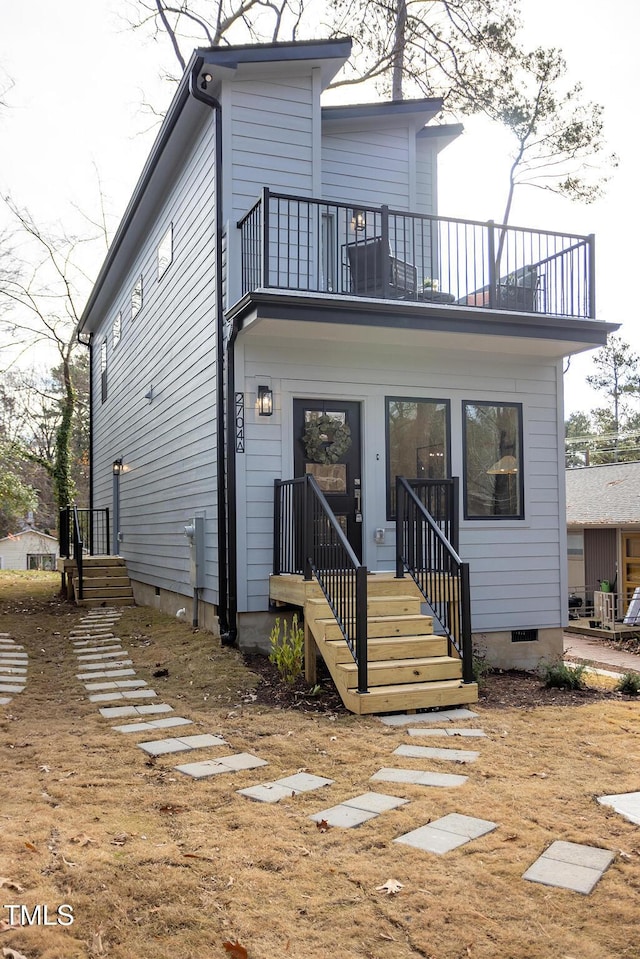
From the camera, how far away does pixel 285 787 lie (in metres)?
4.21

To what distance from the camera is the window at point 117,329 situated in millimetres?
15172

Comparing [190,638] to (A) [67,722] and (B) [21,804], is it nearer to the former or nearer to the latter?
(A) [67,722]

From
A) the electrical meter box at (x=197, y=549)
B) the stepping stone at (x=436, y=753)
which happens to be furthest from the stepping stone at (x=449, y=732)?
the electrical meter box at (x=197, y=549)

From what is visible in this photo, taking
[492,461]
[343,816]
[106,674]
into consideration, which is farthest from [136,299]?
[343,816]

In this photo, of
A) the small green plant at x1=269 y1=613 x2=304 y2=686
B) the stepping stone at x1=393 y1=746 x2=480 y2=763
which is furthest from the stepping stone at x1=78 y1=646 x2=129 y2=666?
the stepping stone at x1=393 y1=746 x2=480 y2=763

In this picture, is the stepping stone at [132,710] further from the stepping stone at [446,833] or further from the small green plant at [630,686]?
the small green plant at [630,686]

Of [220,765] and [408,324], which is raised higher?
[408,324]

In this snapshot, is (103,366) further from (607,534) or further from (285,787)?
(285,787)

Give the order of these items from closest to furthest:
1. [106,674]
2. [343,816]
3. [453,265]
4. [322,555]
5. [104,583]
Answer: [343,816], [322,555], [106,674], [453,265], [104,583]

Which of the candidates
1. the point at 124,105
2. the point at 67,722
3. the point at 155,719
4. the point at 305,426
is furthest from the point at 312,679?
the point at 124,105

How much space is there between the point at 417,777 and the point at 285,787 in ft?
2.46

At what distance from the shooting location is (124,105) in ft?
58.1

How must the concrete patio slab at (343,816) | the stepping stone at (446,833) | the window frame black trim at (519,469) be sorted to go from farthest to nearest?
the window frame black trim at (519,469)
the concrete patio slab at (343,816)
the stepping stone at (446,833)

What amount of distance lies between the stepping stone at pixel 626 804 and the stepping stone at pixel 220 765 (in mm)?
1915
